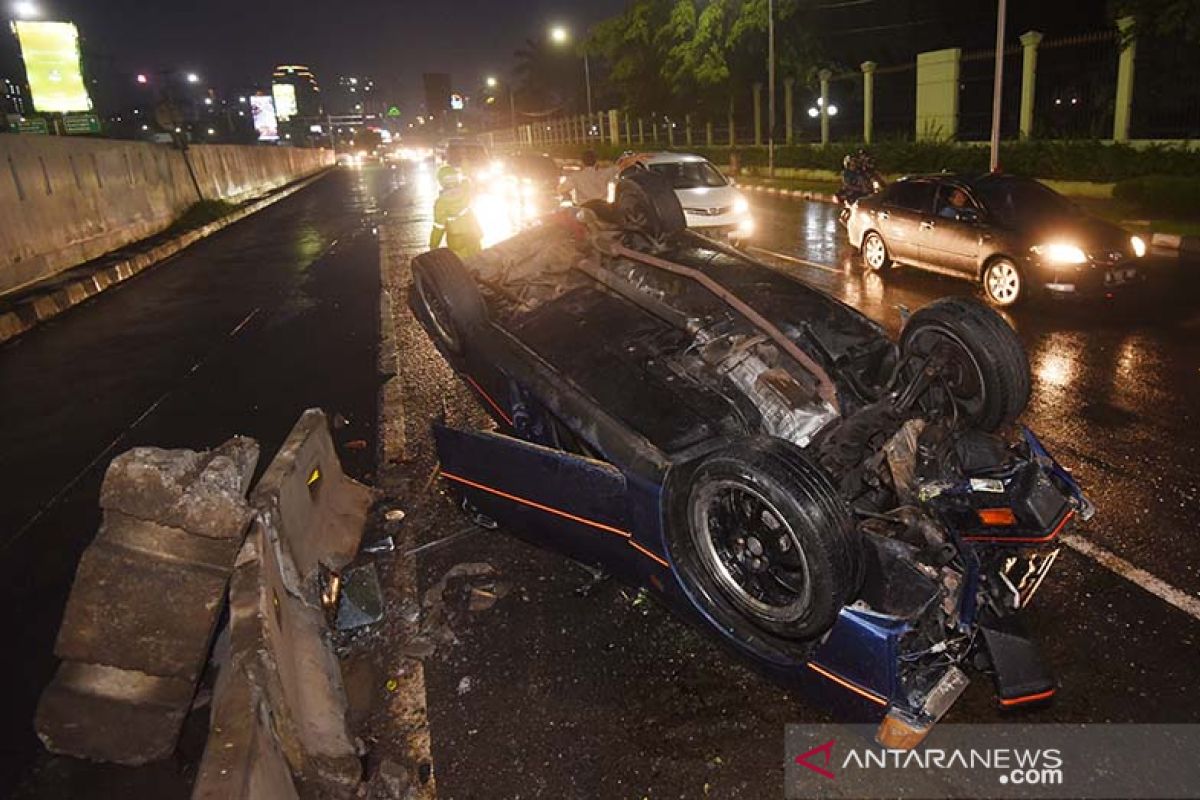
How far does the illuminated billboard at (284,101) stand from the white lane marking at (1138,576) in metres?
131

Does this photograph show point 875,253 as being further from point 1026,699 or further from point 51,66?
point 51,66

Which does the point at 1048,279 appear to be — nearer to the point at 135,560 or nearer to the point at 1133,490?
the point at 1133,490

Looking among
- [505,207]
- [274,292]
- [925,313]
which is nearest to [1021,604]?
[925,313]

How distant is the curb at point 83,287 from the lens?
36.4 feet

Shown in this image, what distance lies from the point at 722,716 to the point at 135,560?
8.18 ft

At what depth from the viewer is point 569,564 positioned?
430cm

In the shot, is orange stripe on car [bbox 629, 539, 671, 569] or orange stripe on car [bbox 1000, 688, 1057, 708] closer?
orange stripe on car [bbox 1000, 688, 1057, 708]

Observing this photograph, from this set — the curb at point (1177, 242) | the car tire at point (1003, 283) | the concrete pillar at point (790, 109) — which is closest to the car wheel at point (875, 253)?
the car tire at point (1003, 283)

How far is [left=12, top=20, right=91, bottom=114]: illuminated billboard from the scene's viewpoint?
104ft

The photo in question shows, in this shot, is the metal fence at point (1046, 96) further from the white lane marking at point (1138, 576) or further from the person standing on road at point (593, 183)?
the white lane marking at point (1138, 576)

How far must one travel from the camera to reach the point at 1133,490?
15.5ft

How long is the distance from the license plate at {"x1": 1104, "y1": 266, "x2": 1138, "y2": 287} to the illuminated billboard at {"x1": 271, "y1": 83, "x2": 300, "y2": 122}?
418ft

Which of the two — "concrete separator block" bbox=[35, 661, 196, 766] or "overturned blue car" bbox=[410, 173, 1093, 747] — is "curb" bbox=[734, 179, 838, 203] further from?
"concrete separator block" bbox=[35, 661, 196, 766]

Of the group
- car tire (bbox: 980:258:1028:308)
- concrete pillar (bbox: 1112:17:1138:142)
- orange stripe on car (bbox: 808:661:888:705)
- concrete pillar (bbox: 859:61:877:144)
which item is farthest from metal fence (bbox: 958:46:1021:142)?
orange stripe on car (bbox: 808:661:888:705)
